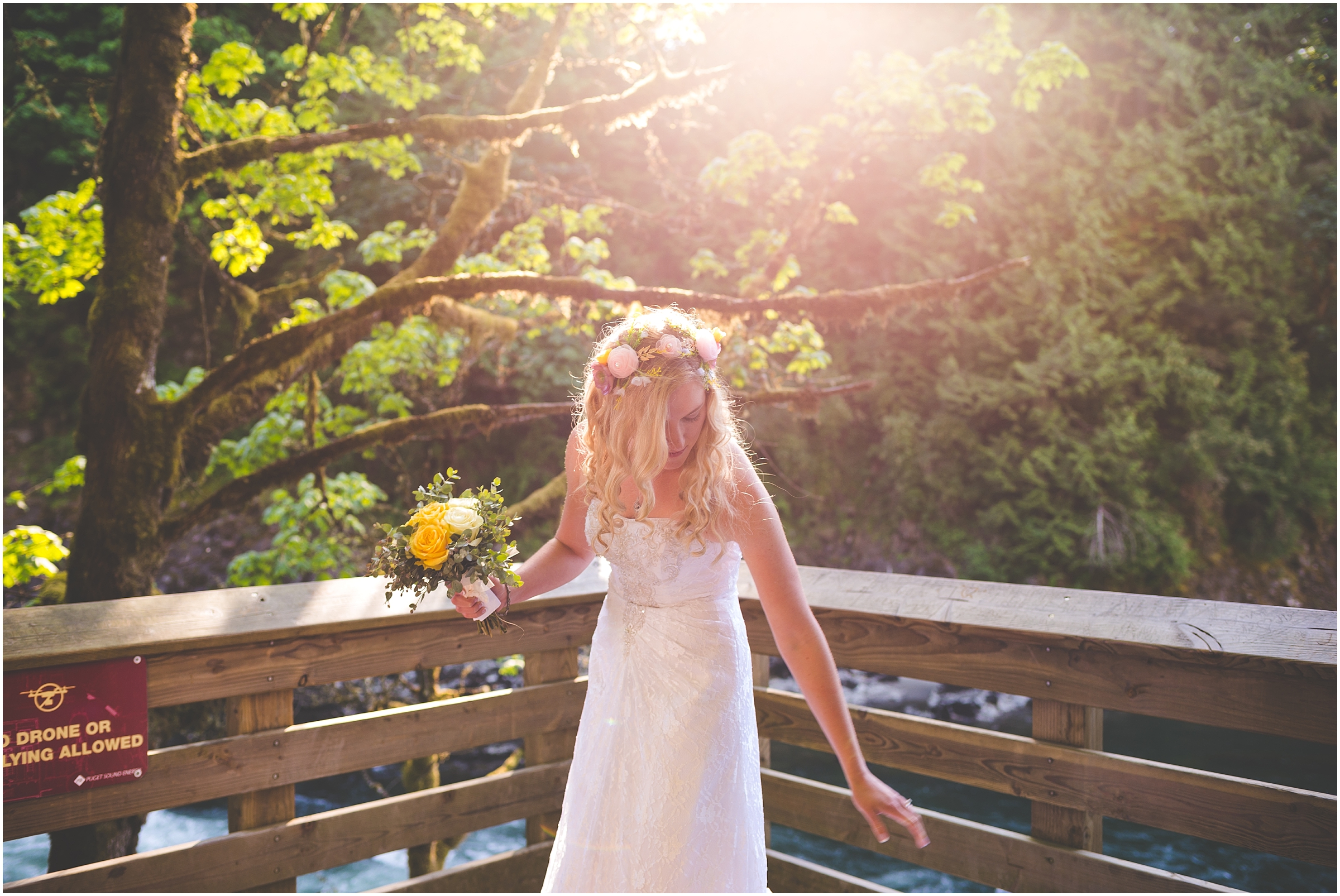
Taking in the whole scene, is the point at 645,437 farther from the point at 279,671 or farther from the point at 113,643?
the point at 113,643

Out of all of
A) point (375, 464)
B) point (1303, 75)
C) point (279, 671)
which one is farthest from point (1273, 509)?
point (375, 464)

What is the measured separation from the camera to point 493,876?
2461 mm

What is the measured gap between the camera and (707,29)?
995 centimetres

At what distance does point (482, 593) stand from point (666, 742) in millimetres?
523

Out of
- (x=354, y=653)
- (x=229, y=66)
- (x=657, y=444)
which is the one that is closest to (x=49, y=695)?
(x=354, y=653)

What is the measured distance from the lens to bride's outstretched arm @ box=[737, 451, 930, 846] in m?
1.65

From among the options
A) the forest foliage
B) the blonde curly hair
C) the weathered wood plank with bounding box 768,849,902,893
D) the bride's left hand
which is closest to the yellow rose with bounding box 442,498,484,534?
the blonde curly hair

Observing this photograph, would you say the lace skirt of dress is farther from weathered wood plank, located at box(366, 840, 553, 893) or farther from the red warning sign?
the red warning sign

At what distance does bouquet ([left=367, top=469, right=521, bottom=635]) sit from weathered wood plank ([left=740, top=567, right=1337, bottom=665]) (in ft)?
3.30

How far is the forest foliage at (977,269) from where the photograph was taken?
9.48 m

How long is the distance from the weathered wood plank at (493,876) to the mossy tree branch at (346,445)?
240 centimetres

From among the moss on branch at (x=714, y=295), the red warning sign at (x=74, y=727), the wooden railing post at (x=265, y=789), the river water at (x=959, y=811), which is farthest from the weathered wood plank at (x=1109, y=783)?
the river water at (x=959, y=811)

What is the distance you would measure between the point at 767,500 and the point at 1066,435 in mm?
9124

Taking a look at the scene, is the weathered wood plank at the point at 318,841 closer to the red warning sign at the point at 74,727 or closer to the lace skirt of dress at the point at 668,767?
the red warning sign at the point at 74,727
